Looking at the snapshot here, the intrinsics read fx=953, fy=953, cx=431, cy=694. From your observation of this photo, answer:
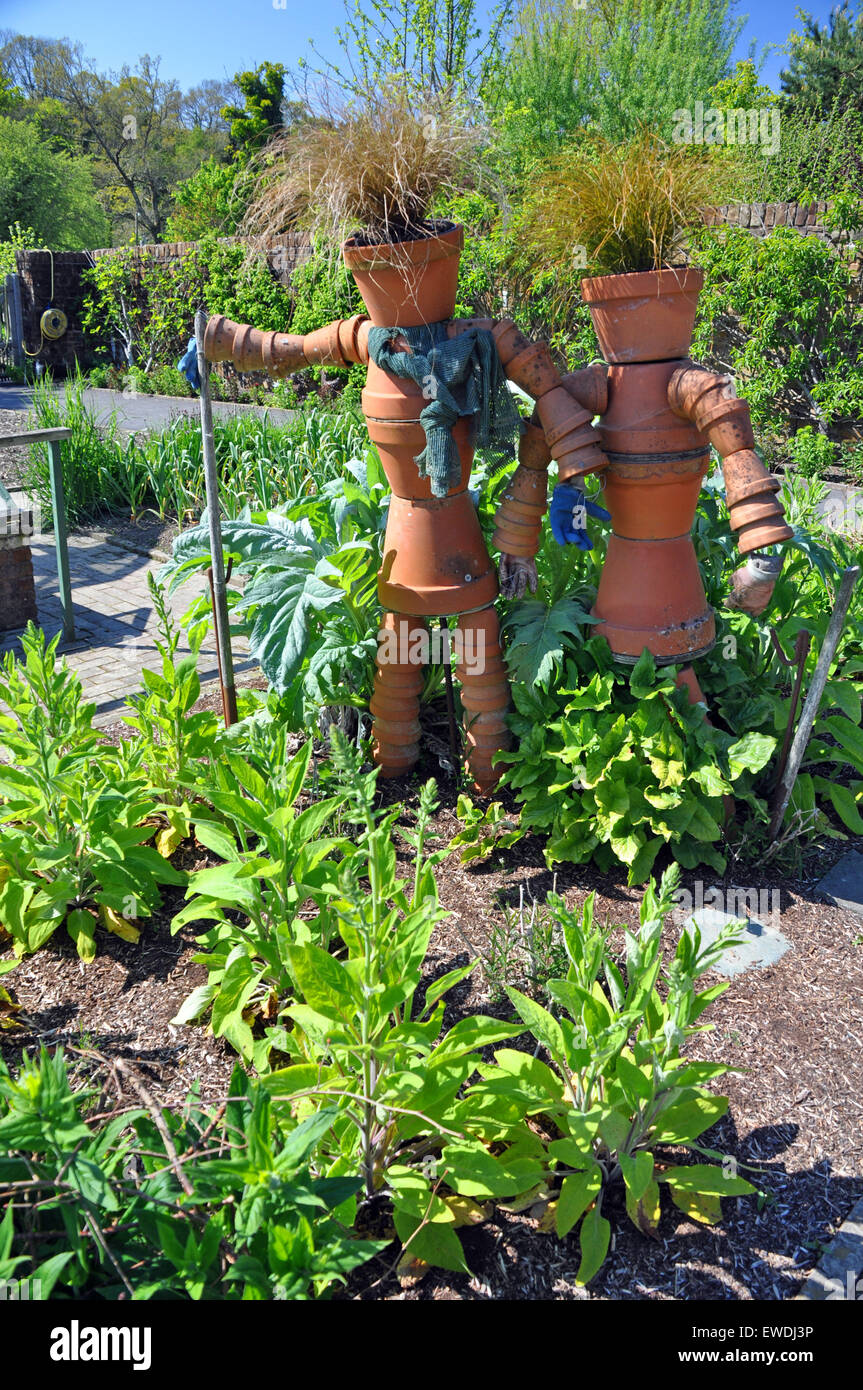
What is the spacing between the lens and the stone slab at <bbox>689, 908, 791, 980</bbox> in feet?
7.97

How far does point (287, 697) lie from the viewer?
2.82m

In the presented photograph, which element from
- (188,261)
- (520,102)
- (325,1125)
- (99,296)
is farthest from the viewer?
(520,102)

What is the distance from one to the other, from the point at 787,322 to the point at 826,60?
1625 centimetres

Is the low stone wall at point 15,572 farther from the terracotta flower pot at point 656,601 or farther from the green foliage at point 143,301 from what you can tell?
the green foliage at point 143,301

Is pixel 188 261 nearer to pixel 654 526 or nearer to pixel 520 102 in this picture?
pixel 520 102

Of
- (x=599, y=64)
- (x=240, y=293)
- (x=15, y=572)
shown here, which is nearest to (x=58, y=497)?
(x=15, y=572)

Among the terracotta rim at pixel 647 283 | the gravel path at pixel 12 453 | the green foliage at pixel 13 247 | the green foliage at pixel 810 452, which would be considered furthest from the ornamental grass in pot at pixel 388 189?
the green foliage at pixel 13 247

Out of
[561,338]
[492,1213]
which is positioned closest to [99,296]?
[561,338]

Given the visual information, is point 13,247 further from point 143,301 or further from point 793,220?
point 793,220

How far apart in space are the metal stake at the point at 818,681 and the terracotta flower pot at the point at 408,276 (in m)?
1.34

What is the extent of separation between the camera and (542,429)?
2656 mm

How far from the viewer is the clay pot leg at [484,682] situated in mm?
2906

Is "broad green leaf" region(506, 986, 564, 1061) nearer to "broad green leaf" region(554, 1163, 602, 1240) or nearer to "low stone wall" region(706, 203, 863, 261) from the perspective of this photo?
"broad green leaf" region(554, 1163, 602, 1240)

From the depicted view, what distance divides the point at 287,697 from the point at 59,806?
27.7 inches
